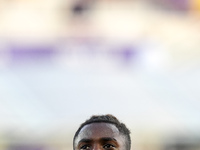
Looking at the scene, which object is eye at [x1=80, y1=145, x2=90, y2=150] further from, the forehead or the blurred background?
the blurred background

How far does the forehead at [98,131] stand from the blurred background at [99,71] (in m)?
6.04

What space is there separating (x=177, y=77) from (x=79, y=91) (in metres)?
1.75

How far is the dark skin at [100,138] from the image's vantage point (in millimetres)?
3346

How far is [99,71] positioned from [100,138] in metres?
6.43

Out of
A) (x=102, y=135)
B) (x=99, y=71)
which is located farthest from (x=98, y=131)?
(x=99, y=71)

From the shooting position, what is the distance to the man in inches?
132

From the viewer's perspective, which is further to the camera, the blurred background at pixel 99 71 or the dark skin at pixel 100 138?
the blurred background at pixel 99 71

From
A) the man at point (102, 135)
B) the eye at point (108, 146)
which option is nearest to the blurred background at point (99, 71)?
the man at point (102, 135)

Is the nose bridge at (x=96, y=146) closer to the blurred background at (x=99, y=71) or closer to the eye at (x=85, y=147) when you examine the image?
the eye at (x=85, y=147)

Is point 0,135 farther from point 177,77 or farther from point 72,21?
point 177,77

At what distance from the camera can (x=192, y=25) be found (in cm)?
993

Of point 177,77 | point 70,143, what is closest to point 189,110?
point 177,77

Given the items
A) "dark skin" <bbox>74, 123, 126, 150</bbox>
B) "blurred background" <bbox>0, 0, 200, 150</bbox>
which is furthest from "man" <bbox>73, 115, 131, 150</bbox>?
"blurred background" <bbox>0, 0, 200, 150</bbox>

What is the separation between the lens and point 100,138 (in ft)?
11.0
